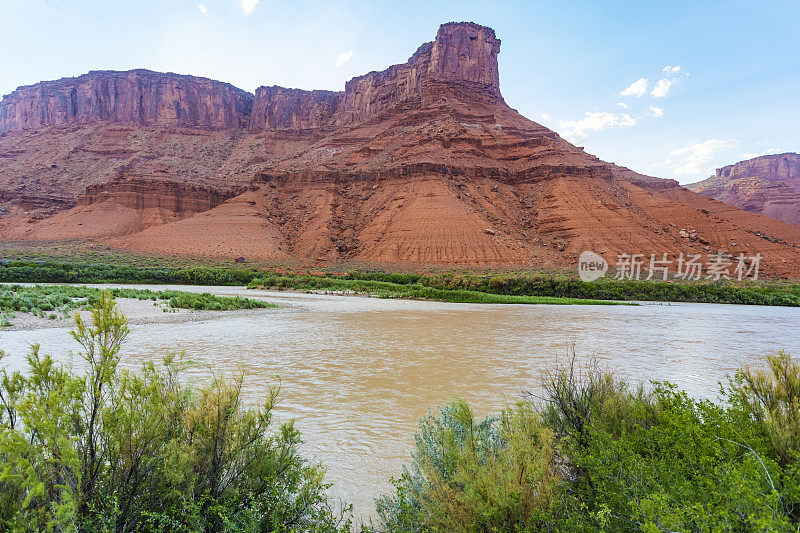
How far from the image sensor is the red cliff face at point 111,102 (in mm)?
114875

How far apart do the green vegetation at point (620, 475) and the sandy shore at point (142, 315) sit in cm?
1226

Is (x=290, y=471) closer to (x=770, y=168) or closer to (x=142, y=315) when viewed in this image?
(x=142, y=315)

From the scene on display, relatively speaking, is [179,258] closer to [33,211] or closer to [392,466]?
[33,211]

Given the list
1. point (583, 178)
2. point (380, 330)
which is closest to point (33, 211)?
point (380, 330)

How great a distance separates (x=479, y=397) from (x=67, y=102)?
153 m

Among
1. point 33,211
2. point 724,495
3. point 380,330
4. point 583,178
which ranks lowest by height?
point 380,330

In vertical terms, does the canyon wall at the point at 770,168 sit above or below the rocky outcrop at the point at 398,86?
below

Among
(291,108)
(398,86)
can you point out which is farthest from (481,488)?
(291,108)

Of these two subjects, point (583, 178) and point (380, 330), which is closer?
point (380, 330)

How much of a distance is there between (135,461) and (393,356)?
813 cm

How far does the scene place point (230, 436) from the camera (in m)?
3.34

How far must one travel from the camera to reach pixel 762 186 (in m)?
109

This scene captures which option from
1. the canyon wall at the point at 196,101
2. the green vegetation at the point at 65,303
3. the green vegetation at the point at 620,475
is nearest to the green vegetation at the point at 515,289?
the green vegetation at the point at 65,303

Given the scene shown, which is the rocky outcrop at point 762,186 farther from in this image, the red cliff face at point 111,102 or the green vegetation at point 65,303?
the red cliff face at point 111,102
